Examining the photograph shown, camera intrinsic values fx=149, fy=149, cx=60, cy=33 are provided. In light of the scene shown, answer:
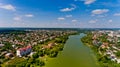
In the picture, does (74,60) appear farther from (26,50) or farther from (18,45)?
(18,45)

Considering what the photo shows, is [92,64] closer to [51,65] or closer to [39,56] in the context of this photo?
[51,65]

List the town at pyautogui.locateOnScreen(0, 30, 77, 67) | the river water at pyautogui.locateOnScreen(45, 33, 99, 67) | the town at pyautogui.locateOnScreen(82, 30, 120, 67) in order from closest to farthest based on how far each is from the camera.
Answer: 1. the river water at pyautogui.locateOnScreen(45, 33, 99, 67)
2. the town at pyautogui.locateOnScreen(82, 30, 120, 67)
3. the town at pyautogui.locateOnScreen(0, 30, 77, 67)

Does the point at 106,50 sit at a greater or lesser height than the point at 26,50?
lesser

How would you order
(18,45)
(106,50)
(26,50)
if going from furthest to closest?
(18,45)
(106,50)
(26,50)

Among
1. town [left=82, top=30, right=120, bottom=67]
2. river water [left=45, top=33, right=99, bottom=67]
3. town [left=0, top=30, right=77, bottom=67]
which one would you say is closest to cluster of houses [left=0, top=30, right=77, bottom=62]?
town [left=0, top=30, right=77, bottom=67]

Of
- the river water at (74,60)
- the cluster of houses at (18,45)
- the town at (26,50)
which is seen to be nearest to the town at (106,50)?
the river water at (74,60)

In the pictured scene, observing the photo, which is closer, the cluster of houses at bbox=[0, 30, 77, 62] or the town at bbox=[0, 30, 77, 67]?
the town at bbox=[0, 30, 77, 67]

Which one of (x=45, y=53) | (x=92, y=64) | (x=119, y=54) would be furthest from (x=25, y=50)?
(x=119, y=54)

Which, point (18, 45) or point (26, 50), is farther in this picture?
point (18, 45)

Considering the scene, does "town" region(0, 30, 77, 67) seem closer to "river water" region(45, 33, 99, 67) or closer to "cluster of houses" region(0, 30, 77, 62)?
"cluster of houses" region(0, 30, 77, 62)

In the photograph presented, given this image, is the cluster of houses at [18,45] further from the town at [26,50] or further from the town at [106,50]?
the town at [106,50]

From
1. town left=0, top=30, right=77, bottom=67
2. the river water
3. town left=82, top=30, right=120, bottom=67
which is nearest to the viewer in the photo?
the river water

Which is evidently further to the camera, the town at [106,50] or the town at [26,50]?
the town at [26,50]

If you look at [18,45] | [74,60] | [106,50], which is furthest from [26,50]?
[106,50]
